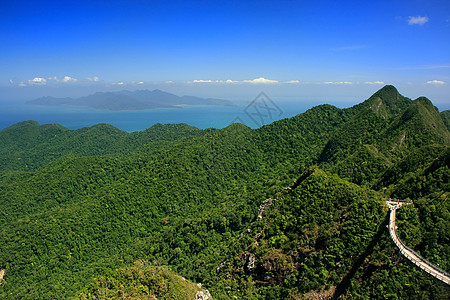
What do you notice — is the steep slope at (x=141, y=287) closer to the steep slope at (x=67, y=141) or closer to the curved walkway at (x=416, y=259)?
the curved walkway at (x=416, y=259)

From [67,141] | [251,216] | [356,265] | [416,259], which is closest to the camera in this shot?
[416,259]

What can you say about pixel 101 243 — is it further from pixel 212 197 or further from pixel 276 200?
pixel 276 200

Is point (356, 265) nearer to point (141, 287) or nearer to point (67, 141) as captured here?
point (141, 287)

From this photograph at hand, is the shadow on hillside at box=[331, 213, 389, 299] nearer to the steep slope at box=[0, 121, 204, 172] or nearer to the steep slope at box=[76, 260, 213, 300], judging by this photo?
the steep slope at box=[76, 260, 213, 300]

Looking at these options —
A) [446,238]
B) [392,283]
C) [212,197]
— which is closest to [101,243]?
[212,197]

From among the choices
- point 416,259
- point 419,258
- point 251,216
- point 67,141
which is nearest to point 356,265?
point 416,259

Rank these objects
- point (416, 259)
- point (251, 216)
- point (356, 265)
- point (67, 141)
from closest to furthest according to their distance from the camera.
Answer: point (416, 259), point (356, 265), point (251, 216), point (67, 141)

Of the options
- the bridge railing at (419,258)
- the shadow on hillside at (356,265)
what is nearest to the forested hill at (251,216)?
the shadow on hillside at (356,265)

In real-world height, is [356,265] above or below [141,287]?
above
